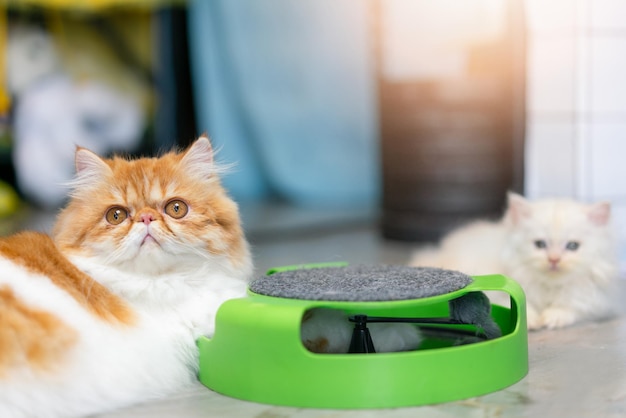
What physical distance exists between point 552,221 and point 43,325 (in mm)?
1319

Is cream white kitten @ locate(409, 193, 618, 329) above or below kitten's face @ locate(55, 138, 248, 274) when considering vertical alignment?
below

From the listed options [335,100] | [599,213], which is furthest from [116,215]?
[335,100]

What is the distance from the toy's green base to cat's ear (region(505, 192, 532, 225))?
27.5 inches

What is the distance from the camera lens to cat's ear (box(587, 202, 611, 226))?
6.98 ft

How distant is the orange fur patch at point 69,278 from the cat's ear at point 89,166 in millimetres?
158

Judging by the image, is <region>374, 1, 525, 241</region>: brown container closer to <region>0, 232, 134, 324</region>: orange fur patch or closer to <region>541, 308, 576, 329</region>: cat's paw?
<region>541, 308, 576, 329</region>: cat's paw

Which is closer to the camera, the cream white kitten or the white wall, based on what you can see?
the cream white kitten

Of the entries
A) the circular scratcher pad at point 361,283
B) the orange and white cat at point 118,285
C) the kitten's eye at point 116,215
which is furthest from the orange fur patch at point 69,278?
the circular scratcher pad at point 361,283

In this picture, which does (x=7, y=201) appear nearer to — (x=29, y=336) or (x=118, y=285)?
(x=118, y=285)

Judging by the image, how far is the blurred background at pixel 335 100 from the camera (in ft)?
8.99

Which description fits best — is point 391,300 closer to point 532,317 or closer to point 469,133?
point 532,317

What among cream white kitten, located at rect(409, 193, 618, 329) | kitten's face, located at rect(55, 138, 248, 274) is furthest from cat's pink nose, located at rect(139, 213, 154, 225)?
cream white kitten, located at rect(409, 193, 618, 329)

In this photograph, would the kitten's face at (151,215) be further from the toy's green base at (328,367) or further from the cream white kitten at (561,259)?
the cream white kitten at (561,259)

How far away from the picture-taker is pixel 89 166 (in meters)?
1.62
